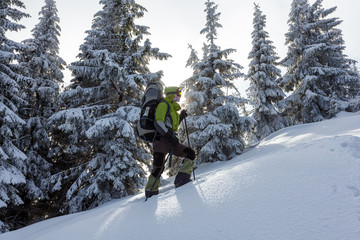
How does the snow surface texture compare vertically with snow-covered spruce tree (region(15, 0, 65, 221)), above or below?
below

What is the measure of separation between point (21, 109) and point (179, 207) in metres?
14.3

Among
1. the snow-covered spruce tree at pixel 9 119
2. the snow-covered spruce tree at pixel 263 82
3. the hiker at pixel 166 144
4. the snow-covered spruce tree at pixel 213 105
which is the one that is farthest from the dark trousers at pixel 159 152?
the snow-covered spruce tree at pixel 263 82

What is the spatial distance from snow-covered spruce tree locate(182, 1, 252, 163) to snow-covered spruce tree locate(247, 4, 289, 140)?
555 cm

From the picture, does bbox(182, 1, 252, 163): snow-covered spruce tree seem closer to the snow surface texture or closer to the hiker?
the hiker

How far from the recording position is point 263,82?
16.9 m

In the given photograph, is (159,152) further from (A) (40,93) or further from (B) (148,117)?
(A) (40,93)

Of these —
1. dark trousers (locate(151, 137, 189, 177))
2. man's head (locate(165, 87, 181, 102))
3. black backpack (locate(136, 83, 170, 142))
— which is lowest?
dark trousers (locate(151, 137, 189, 177))

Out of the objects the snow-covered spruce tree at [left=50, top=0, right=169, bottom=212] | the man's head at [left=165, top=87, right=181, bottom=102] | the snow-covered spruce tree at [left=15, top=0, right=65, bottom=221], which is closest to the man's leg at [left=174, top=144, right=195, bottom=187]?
the man's head at [left=165, top=87, right=181, bottom=102]

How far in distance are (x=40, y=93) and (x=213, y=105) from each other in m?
11.1

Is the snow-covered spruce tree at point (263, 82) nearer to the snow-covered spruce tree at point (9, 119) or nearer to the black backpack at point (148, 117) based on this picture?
the black backpack at point (148, 117)

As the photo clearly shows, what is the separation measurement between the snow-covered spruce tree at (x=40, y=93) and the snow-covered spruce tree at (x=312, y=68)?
709 inches

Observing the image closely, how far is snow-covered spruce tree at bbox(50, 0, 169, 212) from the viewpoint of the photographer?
26.3 ft

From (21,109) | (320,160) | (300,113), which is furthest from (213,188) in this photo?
(300,113)

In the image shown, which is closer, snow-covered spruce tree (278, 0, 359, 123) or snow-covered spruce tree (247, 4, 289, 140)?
snow-covered spruce tree (278, 0, 359, 123)
